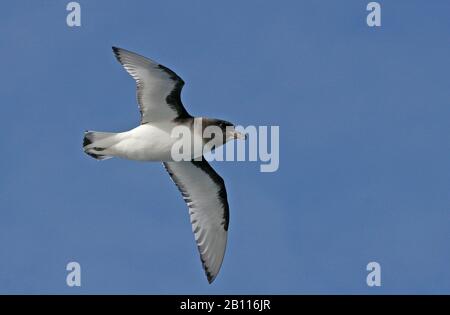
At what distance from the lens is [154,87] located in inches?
928

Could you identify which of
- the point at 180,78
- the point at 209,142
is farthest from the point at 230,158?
the point at 180,78

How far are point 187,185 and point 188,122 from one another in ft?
7.48

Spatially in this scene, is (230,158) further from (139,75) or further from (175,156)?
(139,75)

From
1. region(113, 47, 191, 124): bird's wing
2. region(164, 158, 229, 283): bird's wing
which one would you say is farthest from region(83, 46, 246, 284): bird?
region(164, 158, 229, 283): bird's wing

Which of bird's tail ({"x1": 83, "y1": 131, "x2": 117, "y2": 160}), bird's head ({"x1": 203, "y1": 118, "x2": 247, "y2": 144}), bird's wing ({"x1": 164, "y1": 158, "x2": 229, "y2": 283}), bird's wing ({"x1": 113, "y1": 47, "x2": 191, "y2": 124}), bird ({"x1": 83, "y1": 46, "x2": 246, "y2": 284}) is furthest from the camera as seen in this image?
bird's wing ({"x1": 164, "y1": 158, "x2": 229, "y2": 283})

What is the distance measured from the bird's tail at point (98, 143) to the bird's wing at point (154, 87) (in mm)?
871

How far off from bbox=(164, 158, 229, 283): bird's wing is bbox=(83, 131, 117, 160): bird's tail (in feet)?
7.94

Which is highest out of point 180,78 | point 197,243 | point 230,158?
point 180,78

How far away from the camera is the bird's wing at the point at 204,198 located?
83.5 feet

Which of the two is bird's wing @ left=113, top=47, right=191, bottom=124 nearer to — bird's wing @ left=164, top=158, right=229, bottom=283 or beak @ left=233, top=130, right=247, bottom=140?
beak @ left=233, top=130, right=247, bottom=140

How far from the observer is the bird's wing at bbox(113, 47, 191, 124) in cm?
2323

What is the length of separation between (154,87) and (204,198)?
3427 millimetres

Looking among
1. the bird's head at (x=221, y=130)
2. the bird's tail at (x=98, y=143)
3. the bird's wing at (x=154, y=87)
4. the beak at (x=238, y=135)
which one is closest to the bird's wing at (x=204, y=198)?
the bird's head at (x=221, y=130)

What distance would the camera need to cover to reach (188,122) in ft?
78.5
